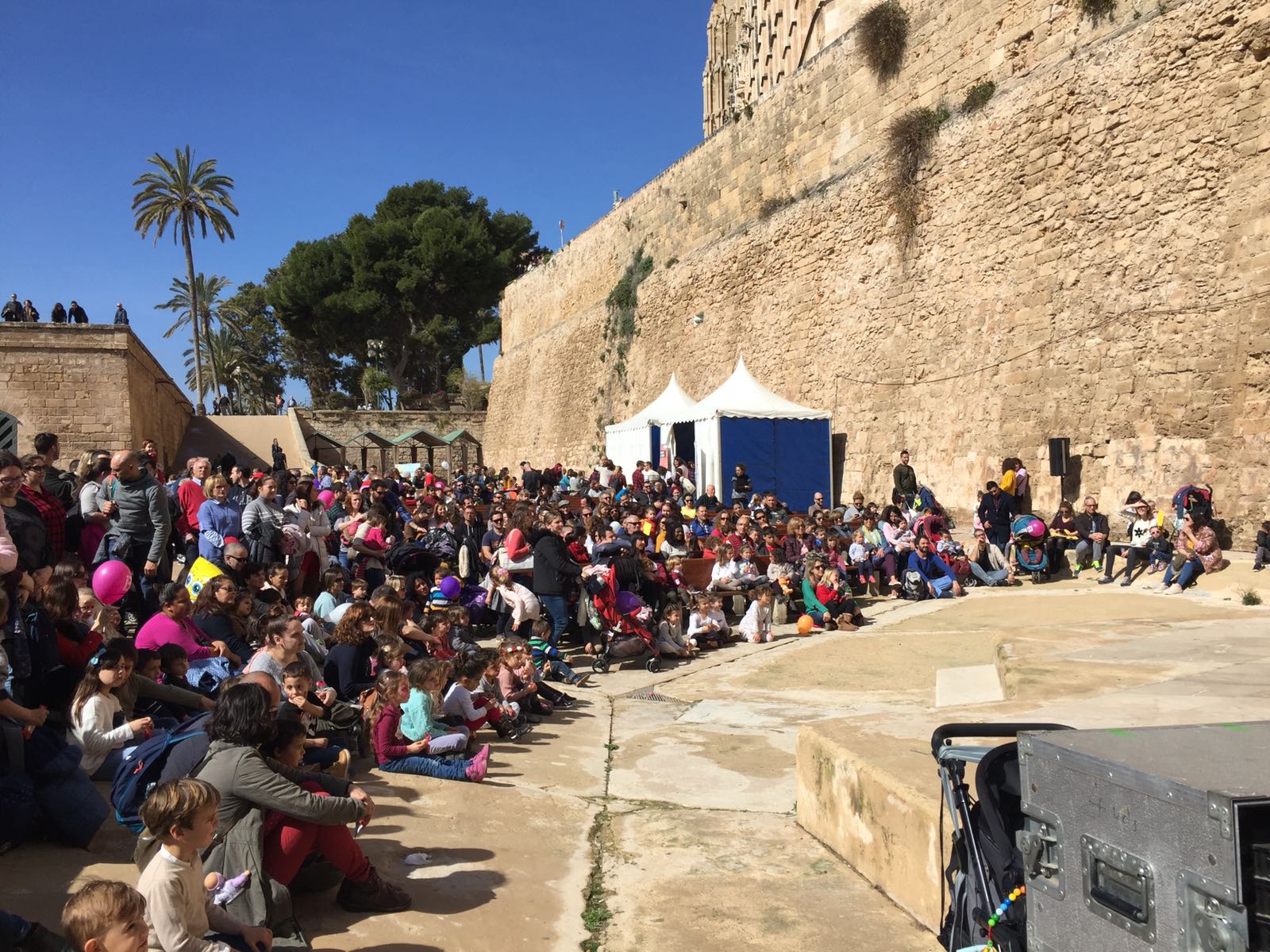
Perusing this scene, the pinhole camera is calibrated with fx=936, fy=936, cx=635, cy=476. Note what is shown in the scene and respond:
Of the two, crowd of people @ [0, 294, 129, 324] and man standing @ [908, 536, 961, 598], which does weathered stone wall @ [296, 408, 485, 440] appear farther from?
man standing @ [908, 536, 961, 598]

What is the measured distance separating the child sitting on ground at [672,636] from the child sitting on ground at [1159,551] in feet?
16.4

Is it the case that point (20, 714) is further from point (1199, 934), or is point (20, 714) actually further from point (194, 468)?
point (194, 468)

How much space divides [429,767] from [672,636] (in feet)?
12.8

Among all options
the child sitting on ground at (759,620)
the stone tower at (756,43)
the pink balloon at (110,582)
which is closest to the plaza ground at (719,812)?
the child sitting on ground at (759,620)

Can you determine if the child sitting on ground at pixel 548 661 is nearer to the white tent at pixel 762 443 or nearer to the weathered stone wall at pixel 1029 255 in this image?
the weathered stone wall at pixel 1029 255

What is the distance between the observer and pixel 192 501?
7.88 m

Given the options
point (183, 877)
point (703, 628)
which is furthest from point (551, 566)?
point (183, 877)

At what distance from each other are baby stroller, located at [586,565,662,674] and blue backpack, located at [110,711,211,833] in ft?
15.1

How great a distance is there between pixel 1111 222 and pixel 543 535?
7967 millimetres

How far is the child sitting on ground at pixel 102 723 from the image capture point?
3.90m

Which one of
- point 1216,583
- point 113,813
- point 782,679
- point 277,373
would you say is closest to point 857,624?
point 782,679

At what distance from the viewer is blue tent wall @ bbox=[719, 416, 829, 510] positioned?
14828 mm

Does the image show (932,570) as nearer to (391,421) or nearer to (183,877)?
(183,877)

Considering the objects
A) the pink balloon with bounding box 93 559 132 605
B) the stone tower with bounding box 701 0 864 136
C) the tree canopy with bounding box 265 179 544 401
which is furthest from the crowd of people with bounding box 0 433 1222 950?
the tree canopy with bounding box 265 179 544 401
